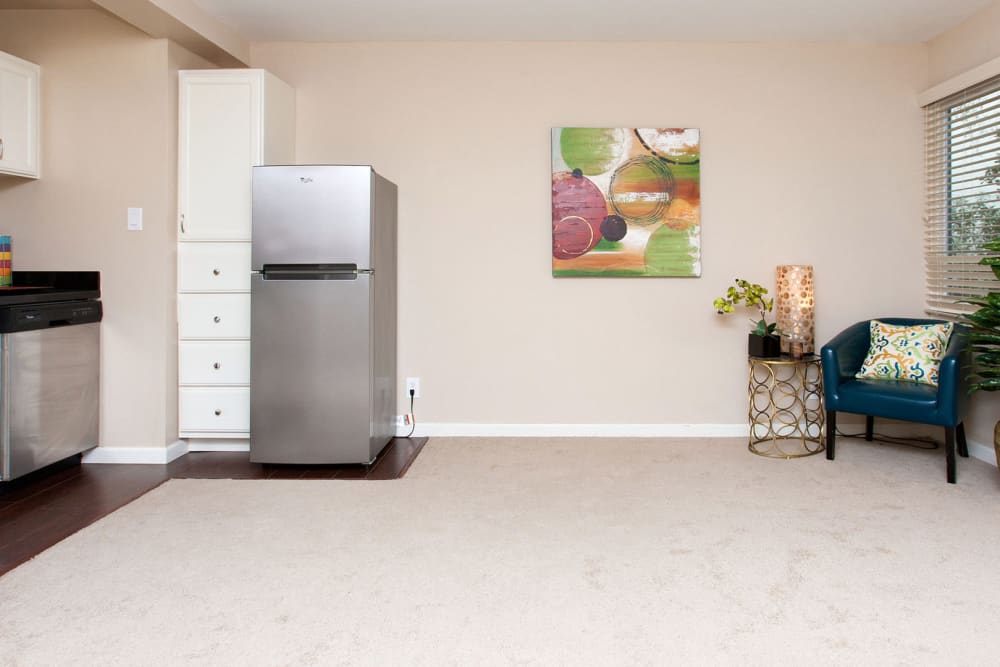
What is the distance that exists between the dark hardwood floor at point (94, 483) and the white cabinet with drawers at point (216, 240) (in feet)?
0.95

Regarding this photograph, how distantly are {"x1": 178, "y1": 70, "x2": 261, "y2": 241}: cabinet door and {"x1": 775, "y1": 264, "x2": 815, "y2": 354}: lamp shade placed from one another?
9.92 feet

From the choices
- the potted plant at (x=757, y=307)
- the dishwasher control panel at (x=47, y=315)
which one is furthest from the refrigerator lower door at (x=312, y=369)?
the potted plant at (x=757, y=307)

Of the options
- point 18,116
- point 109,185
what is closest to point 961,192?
point 109,185

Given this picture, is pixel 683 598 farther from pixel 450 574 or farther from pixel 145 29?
pixel 145 29

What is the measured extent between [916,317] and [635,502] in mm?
2469

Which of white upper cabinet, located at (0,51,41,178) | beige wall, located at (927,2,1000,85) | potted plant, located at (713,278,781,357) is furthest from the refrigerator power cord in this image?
beige wall, located at (927,2,1000,85)

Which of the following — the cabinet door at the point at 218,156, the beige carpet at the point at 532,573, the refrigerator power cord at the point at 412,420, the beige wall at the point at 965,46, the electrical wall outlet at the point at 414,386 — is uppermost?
the beige wall at the point at 965,46

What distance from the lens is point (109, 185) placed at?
3.79 metres

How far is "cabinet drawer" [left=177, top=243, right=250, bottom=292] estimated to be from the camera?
12.8 feet

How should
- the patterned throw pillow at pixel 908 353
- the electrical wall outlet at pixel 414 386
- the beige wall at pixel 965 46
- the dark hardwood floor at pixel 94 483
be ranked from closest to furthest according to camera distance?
the dark hardwood floor at pixel 94 483 → the beige wall at pixel 965 46 → the patterned throw pillow at pixel 908 353 → the electrical wall outlet at pixel 414 386

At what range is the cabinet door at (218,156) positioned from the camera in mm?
3875

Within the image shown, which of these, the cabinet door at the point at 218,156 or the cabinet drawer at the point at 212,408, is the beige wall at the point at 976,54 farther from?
the cabinet drawer at the point at 212,408

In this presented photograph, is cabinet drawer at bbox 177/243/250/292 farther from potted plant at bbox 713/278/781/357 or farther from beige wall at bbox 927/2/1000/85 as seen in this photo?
beige wall at bbox 927/2/1000/85

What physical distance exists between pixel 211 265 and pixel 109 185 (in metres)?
0.65
